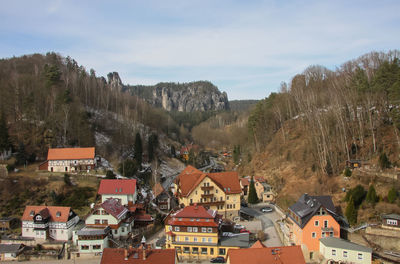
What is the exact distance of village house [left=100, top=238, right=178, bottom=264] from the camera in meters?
25.8

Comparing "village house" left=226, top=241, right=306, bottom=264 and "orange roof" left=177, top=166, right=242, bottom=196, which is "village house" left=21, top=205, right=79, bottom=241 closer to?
"orange roof" left=177, top=166, right=242, bottom=196

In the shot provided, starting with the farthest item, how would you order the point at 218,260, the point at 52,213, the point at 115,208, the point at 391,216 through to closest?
the point at 52,213 → the point at 115,208 → the point at 218,260 → the point at 391,216

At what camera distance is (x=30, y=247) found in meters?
36.1

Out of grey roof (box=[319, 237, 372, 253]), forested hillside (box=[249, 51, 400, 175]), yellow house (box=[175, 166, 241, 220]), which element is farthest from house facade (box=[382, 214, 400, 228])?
yellow house (box=[175, 166, 241, 220])

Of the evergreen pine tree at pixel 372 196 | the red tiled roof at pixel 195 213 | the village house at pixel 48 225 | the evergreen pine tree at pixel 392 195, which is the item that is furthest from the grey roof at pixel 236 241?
the village house at pixel 48 225

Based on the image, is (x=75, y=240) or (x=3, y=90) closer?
(x=75, y=240)

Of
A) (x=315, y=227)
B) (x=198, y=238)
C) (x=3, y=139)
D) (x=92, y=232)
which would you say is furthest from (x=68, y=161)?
(x=315, y=227)

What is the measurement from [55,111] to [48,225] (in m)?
32.6

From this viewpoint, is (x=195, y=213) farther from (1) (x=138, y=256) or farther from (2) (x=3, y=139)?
(2) (x=3, y=139)

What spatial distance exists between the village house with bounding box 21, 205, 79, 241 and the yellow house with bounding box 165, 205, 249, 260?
12.5m

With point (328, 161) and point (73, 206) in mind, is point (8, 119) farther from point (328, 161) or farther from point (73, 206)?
point (328, 161)

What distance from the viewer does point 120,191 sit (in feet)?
139

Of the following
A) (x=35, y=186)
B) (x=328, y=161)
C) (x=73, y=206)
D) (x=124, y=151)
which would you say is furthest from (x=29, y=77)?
(x=328, y=161)

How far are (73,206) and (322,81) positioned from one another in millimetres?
56563
